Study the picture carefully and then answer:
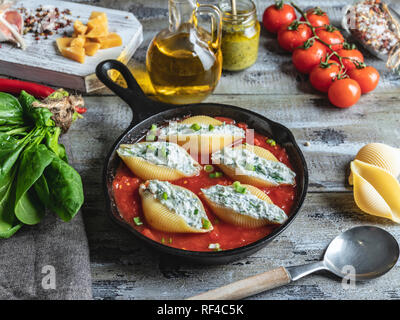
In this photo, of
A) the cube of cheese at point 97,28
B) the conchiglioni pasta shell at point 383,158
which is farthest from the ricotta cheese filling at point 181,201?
the cube of cheese at point 97,28

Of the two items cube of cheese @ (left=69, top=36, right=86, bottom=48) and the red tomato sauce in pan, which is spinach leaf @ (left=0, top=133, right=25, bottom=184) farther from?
cube of cheese @ (left=69, top=36, right=86, bottom=48)

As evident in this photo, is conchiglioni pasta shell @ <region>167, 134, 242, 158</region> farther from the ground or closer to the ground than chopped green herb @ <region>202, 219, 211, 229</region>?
farther from the ground

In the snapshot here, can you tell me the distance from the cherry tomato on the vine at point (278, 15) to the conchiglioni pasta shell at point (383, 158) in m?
1.18

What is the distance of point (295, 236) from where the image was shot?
2.09m

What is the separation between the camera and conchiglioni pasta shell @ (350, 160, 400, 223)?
2094 mm

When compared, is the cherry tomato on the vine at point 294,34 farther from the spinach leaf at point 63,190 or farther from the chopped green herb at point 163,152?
the spinach leaf at point 63,190

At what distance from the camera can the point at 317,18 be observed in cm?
310

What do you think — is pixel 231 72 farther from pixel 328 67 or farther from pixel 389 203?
pixel 389 203

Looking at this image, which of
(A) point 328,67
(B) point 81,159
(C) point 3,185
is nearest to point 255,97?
(A) point 328,67

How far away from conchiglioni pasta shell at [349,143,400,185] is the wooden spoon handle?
28.7 inches

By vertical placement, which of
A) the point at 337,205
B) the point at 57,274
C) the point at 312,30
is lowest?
the point at 57,274

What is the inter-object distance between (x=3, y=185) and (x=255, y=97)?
58.3 inches

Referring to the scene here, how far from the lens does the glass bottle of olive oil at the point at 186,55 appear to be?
8.00ft

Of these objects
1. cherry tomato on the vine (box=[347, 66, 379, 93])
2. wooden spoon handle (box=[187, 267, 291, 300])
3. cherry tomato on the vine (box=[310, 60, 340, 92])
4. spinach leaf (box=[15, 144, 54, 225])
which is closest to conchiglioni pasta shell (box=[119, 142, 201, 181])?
spinach leaf (box=[15, 144, 54, 225])
